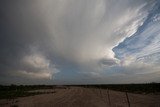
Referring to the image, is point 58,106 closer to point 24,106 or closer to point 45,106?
point 45,106

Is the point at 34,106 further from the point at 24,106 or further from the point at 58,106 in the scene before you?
the point at 58,106

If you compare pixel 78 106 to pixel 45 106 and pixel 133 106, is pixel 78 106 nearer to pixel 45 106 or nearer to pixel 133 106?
pixel 45 106

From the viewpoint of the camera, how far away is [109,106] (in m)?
25.2

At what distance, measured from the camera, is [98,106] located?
83.4 ft

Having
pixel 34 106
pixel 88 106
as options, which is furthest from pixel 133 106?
pixel 34 106

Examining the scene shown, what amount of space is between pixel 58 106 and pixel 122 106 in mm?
8206

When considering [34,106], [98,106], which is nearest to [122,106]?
[98,106]

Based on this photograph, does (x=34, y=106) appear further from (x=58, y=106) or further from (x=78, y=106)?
(x=78, y=106)

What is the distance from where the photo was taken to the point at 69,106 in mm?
26109

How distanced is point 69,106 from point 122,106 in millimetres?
6719

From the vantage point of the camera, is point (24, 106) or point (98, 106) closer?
point (98, 106)

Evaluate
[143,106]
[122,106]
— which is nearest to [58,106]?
[122,106]

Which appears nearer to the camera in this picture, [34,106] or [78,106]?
[78,106]

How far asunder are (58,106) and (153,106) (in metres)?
12.0
